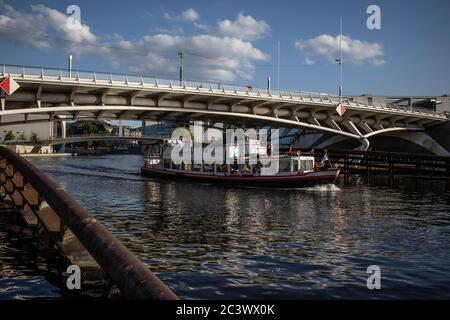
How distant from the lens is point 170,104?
185 feet

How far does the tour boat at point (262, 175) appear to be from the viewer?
1469 inches

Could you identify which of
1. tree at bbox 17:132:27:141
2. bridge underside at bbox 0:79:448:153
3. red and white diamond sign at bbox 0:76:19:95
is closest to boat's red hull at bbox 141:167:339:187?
bridge underside at bbox 0:79:448:153

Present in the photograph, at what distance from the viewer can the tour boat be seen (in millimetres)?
37312

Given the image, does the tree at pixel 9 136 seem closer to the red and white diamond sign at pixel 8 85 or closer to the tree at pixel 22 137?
the tree at pixel 22 137

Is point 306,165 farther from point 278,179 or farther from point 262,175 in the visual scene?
point 262,175

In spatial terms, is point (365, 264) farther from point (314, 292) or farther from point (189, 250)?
point (189, 250)

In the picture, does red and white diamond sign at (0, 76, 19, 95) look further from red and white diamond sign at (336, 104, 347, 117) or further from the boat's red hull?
red and white diamond sign at (336, 104, 347, 117)

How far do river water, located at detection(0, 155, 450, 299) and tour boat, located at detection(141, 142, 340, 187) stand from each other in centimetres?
670

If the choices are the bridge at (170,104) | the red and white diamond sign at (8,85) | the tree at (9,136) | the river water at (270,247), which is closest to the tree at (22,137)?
the tree at (9,136)

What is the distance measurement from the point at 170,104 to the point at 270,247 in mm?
43054

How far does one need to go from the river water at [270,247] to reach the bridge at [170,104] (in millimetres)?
18593

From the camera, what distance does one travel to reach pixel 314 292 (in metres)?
10.6

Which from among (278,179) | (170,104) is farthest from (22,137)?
(278,179)

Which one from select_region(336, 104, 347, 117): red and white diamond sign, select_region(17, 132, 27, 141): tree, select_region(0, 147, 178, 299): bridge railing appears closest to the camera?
select_region(0, 147, 178, 299): bridge railing
